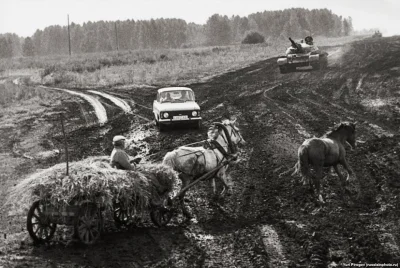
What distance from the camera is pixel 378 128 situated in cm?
1970

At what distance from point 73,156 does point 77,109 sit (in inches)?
397

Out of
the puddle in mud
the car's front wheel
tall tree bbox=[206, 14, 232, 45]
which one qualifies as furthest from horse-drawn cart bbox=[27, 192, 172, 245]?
tall tree bbox=[206, 14, 232, 45]

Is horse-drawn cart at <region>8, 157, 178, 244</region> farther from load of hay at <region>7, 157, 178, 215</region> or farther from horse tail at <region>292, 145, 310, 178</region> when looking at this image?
horse tail at <region>292, 145, 310, 178</region>

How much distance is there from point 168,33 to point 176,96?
121m

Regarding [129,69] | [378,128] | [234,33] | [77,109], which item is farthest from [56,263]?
[234,33]

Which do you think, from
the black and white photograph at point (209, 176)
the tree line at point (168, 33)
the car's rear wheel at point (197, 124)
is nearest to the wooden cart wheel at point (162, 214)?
the black and white photograph at point (209, 176)

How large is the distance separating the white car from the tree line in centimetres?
10288

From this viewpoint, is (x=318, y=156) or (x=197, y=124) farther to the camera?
(x=197, y=124)

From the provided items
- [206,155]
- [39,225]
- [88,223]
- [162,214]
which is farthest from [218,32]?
[88,223]

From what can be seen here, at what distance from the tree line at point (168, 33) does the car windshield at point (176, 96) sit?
103 meters

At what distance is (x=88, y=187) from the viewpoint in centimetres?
927

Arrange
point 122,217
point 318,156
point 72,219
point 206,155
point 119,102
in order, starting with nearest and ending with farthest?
point 72,219, point 122,217, point 206,155, point 318,156, point 119,102

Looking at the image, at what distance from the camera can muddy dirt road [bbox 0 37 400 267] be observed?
9.37 meters

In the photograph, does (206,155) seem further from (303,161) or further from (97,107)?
(97,107)
